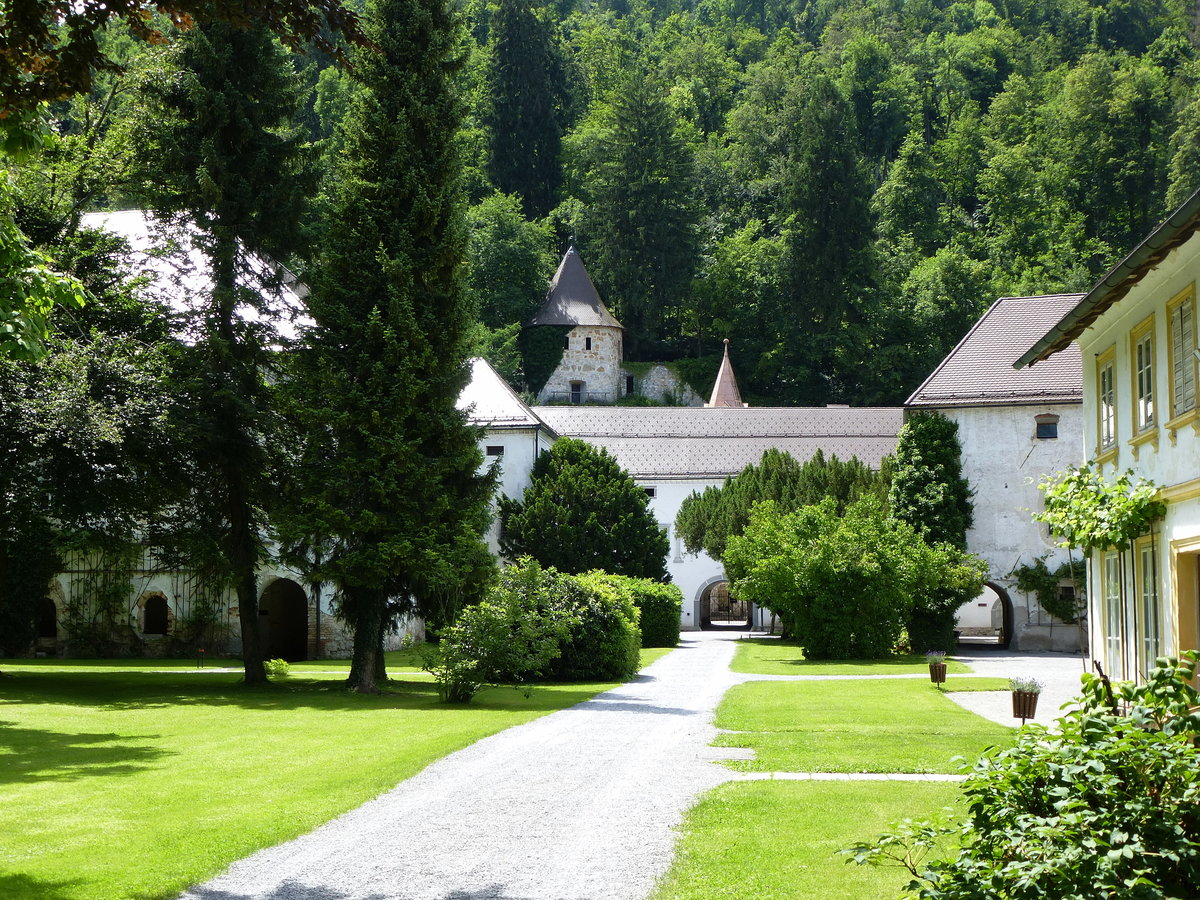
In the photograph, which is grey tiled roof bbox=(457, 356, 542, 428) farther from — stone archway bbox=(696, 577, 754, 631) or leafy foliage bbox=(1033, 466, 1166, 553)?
leafy foliage bbox=(1033, 466, 1166, 553)

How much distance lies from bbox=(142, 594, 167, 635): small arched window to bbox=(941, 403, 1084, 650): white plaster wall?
25.0 meters

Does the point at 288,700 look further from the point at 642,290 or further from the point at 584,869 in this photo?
the point at 642,290

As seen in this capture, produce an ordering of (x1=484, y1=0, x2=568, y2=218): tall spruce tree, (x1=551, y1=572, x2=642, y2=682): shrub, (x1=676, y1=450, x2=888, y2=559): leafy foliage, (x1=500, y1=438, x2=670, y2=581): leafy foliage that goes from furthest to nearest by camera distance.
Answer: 1. (x1=484, y1=0, x2=568, y2=218): tall spruce tree
2. (x1=676, y1=450, x2=888, y2=559): leafy foliage
3. (x1=500, y1=438, x2=670, y2=581): leafy foliage
4. (x1=551, y1=572, x2=642, y2=682): shrub

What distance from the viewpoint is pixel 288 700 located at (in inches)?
860

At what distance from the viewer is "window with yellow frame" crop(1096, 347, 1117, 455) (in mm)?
16344

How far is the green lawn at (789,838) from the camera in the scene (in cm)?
759

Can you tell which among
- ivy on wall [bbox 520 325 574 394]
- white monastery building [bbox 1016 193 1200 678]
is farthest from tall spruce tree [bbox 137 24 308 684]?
ivy on wall [bbox 520 325 574 394]

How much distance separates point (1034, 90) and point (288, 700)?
77.4 m

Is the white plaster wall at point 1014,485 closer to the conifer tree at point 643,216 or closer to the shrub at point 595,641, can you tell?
the shrub at point 595,641

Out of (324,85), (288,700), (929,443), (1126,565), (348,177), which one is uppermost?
(324,85)

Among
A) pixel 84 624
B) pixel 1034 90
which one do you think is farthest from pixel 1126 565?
pixel 1034 90

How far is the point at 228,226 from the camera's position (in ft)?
81.7

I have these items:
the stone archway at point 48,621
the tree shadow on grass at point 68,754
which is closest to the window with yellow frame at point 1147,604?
the tree shadow on grass at point 68,754

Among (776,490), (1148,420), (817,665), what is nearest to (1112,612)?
(1148,420)
